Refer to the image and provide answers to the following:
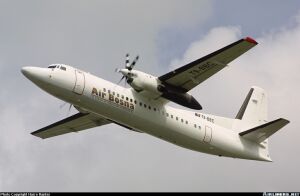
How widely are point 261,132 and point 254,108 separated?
3.54m

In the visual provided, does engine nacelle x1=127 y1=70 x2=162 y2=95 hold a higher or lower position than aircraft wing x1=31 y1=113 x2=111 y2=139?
higher

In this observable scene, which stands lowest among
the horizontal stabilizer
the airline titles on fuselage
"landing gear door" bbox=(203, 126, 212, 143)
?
"landing gear door" bbox=(203, 126, 212, 143)

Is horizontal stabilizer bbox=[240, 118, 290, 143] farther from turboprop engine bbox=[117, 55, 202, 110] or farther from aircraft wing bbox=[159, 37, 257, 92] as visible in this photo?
aircraft wing bbox=[159, 37, 257, 92]

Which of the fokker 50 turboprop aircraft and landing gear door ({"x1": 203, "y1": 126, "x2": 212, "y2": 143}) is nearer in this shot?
the fokker 50 turboprop aircraft

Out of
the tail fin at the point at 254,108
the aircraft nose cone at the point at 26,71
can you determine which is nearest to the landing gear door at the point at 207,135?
the tail fin at the point at 254,108

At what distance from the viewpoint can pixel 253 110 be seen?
34.0 meters

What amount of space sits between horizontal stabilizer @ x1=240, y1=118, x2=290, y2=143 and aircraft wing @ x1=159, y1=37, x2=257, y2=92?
4.58 meters

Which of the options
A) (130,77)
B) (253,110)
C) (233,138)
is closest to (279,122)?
(233,138)

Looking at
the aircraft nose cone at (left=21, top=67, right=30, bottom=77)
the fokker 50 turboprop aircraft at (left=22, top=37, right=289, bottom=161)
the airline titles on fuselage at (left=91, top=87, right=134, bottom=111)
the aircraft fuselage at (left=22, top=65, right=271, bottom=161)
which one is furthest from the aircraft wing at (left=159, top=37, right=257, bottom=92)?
the aircraft nose cone at (left=21, top=67, right=30, bottom=77)

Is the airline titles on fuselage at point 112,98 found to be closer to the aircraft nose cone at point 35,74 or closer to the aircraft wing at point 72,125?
the aircraft nose cone at point 35,74

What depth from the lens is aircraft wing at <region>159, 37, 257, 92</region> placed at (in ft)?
84.7

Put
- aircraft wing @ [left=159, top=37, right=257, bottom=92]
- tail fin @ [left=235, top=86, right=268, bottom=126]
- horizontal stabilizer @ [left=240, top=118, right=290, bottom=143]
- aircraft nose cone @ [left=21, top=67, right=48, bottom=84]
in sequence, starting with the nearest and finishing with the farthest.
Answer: aircraft wing @ [left=159, top=37, right=257, bottom=92], aircraft nose cone @ [left=21, top=67, right=48, bottom=84], horizontal stabilizer @ [left=240, top=118, right=290, bottom=143], tail fin @ [left=235, top=86, right=268, bottom=126]

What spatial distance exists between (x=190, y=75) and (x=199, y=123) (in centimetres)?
315

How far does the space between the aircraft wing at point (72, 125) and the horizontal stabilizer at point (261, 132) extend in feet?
25.9
